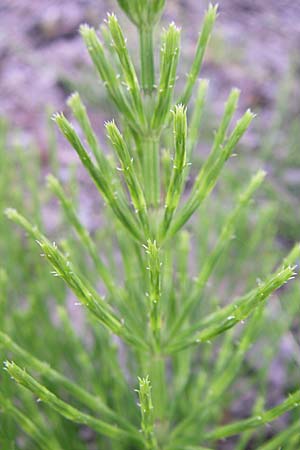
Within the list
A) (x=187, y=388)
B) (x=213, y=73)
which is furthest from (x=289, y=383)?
(x=213, y=73)

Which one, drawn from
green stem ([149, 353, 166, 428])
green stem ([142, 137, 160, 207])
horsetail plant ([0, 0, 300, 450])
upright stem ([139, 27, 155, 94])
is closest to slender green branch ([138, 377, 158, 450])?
horsetail plant ([0, 0, 300, 450])

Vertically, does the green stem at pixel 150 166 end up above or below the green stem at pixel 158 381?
above

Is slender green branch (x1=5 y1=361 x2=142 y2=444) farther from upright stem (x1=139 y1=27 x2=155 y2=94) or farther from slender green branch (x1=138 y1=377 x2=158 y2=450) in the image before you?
upright stem (x1=139 y1=27 x2=155 y2=94)

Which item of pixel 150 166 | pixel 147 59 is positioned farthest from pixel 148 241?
pixel 147 59

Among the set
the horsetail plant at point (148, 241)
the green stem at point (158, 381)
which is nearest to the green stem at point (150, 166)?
the horsetail plant at point (148, 241)

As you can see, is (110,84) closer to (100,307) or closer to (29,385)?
(100,307)

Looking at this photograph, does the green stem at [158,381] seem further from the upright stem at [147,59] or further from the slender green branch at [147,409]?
the upright stem at [147,59]
